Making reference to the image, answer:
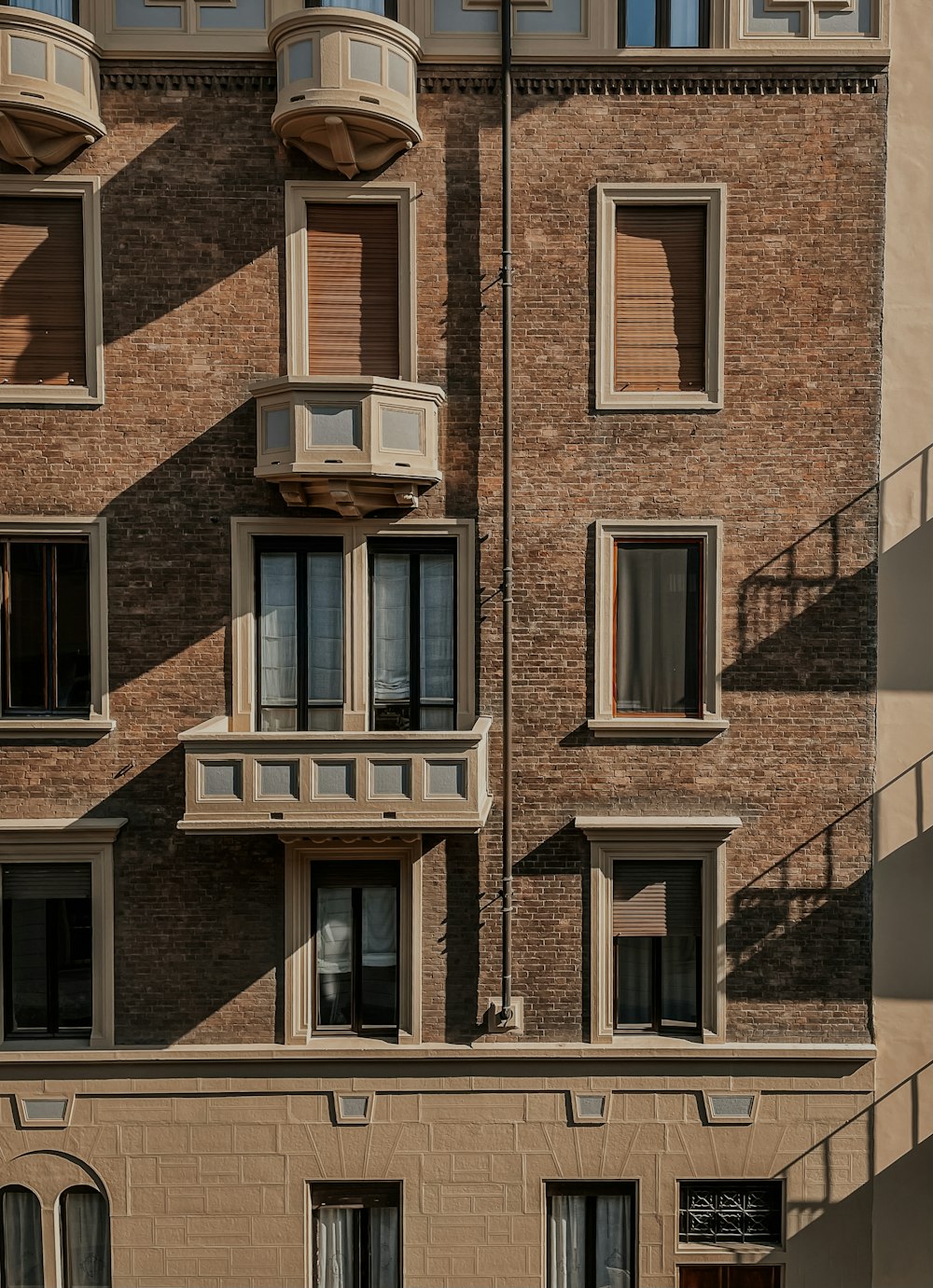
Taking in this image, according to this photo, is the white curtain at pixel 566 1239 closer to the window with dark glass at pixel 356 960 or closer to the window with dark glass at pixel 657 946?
the window with dark glass at pixel 657 946

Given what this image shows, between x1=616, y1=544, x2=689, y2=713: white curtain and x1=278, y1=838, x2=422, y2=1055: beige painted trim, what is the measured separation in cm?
323

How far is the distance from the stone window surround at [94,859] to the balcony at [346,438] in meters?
4.49

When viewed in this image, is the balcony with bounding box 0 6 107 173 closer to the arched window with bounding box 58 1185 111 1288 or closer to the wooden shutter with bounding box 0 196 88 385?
the wooden shutter with bounding box 0 196 88 385

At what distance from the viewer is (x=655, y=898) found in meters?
10.6

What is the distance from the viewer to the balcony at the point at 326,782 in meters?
9.46

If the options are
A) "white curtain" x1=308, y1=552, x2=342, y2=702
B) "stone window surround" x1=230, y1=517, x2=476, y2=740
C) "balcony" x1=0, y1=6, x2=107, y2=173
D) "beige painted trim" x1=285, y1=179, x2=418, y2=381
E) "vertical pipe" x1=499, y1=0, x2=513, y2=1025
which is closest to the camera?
"balcony" x1=0, y1=6, x2=107, y2=173

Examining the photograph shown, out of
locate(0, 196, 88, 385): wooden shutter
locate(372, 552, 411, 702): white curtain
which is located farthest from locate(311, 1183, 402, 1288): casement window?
locate(0, 196, 88, 385): wooden shutter

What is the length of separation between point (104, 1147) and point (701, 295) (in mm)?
12267

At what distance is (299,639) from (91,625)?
2.43 m

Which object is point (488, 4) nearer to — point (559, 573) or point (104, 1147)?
point (559, 573)

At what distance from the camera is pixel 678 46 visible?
1048 centimetres

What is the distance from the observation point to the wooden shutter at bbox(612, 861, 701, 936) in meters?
10.6

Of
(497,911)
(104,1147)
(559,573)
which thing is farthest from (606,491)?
(104,1147)

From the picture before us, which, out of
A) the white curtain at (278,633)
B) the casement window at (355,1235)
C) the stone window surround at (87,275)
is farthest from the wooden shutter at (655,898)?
the stone window surround at (87,275)
